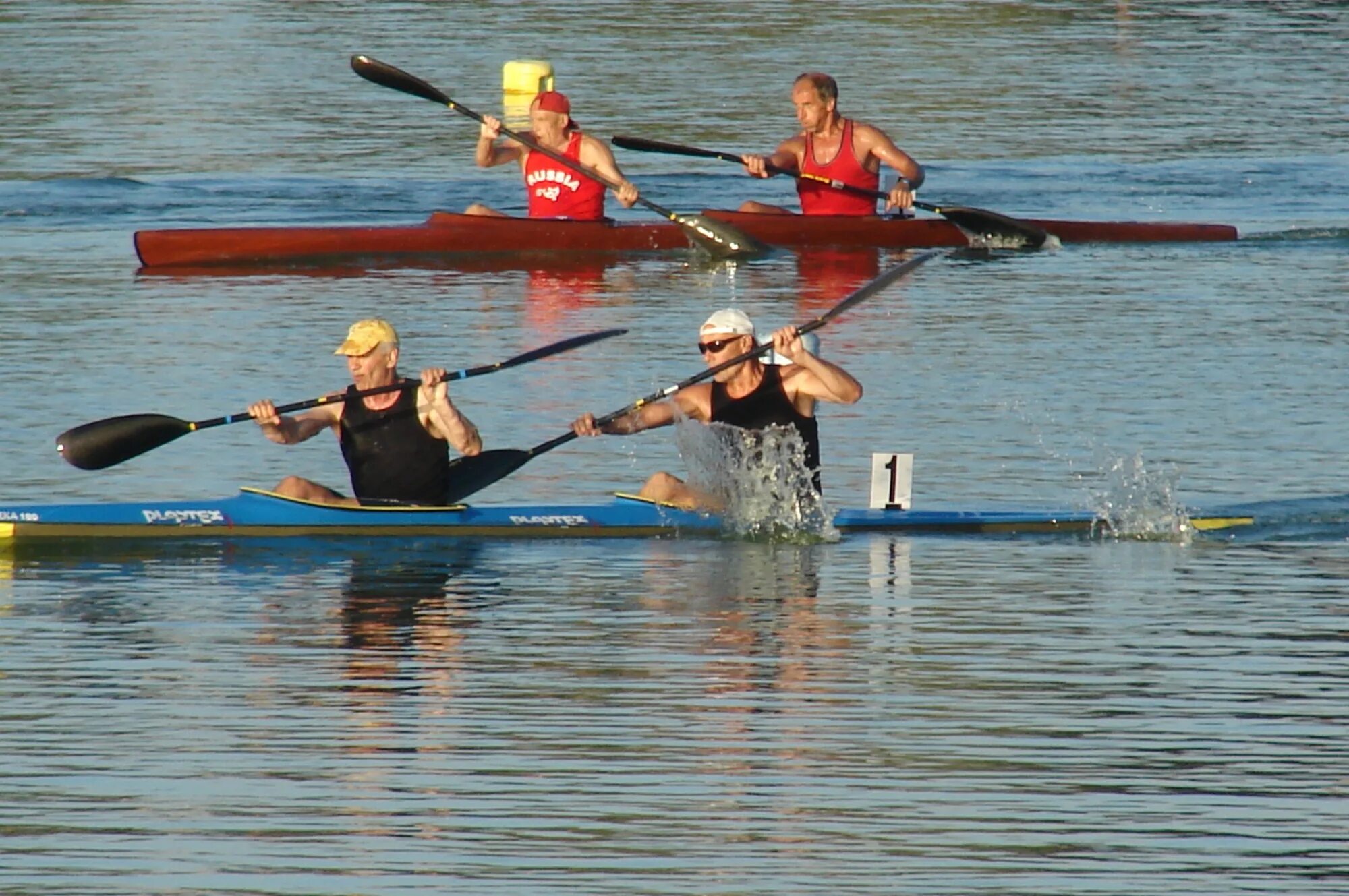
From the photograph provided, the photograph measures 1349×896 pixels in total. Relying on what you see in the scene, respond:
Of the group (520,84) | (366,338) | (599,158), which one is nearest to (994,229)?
(599,158)

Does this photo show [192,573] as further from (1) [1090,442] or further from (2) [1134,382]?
(2) [1134,382]

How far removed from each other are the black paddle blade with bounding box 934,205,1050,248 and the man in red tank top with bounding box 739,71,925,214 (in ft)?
1.83

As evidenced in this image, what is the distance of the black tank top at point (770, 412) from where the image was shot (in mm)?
11445

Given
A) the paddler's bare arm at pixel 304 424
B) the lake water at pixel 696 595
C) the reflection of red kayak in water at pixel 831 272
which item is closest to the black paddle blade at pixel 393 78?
the lake water at pixel 696 595

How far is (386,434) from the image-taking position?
36.6ft

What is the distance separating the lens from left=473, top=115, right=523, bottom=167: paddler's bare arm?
17406 mm

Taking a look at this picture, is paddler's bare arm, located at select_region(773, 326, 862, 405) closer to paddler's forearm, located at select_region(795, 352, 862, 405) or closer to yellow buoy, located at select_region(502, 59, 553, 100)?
paddler's forearm, located at select_region(795, 352, 862, 405)

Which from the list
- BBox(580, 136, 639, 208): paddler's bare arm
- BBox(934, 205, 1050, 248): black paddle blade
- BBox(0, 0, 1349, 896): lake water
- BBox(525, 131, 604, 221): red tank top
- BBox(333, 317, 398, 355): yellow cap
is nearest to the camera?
BBox(0, 0, 1349, 896): lake water

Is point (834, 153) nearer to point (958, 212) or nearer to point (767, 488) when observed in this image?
point (958, 212)

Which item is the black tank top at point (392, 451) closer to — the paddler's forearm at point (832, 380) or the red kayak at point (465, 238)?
the paddler's forearm at point (832, 380)

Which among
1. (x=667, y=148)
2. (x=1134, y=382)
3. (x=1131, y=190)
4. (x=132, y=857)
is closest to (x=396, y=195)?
(x=667, y=148)

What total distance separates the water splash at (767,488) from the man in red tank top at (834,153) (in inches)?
267

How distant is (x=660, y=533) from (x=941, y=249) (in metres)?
8.85

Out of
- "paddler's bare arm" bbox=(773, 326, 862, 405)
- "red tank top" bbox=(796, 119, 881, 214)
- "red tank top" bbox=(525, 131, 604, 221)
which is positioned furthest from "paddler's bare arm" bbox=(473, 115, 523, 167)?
"paddler's bare arm" bbox=(773, 326, 862, 405)
